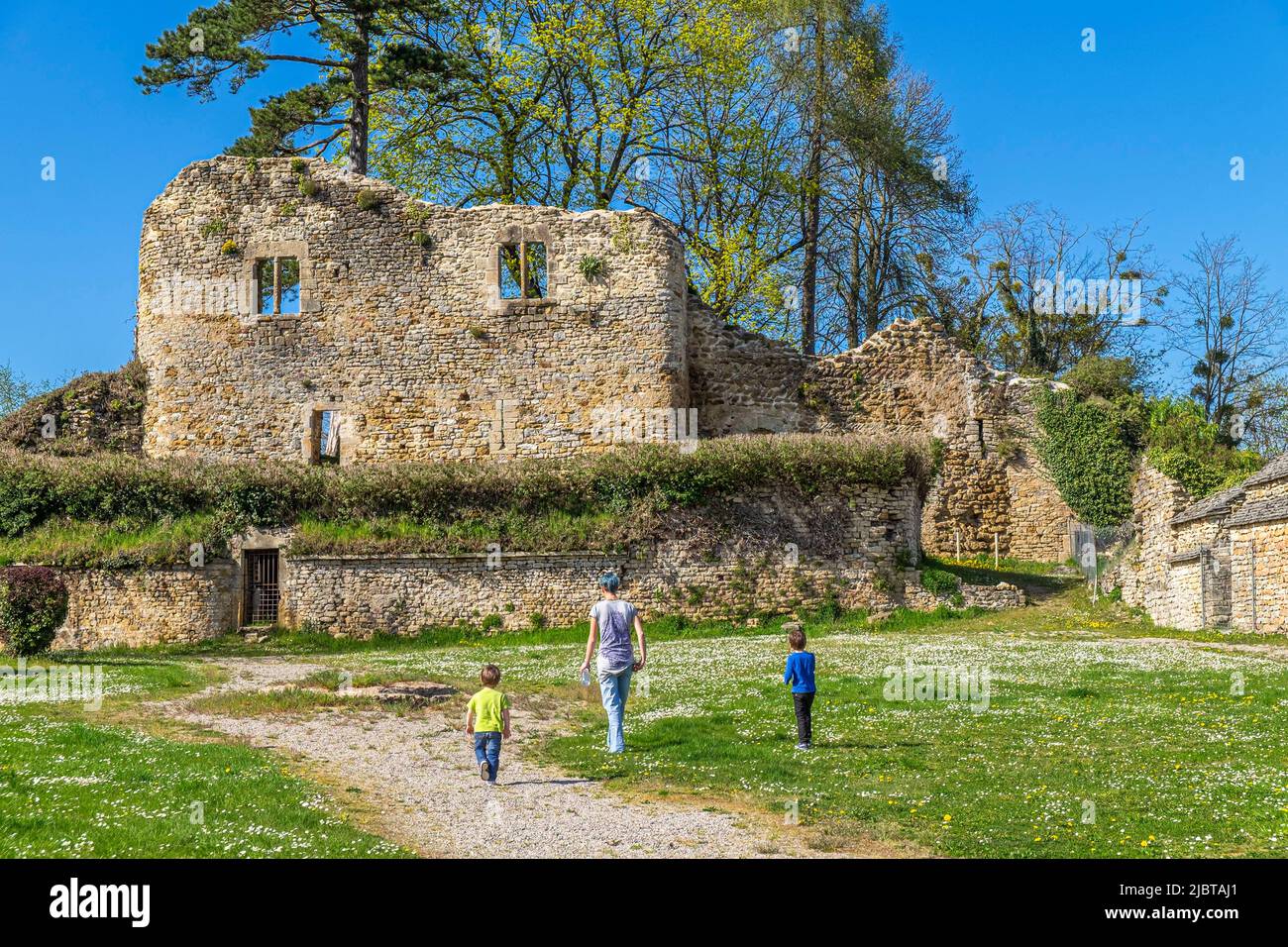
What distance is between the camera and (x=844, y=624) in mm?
25266

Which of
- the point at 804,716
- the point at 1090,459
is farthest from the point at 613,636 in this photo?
the point at 1090,459

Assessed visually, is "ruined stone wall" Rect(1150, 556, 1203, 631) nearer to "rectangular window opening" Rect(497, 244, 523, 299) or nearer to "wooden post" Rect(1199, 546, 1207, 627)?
"wooden post" Rect(1199, 546, 1207, 627)

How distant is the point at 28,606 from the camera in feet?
65.4

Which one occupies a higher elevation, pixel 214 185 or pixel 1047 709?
pixel 214 185

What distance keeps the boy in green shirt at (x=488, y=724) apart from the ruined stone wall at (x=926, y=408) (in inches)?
820

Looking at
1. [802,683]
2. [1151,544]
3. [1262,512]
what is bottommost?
[802,683]

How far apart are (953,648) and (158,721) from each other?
480 inches

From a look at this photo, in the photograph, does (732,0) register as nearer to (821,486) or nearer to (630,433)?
(630,433)

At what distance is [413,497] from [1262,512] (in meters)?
16.3

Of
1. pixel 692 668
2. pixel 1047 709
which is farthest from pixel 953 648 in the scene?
pixel 1047 709

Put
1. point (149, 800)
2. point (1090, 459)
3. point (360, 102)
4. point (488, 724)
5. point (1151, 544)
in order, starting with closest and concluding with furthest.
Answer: point (149, 800)
point (488, 724)
point (1151, 544)
point (1090, 459)
point (360, 102)

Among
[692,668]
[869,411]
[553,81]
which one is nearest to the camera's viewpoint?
[692,668]

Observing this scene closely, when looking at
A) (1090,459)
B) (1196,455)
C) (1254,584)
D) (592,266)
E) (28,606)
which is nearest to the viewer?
(28,606)

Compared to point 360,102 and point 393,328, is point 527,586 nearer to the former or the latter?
point 393,328
